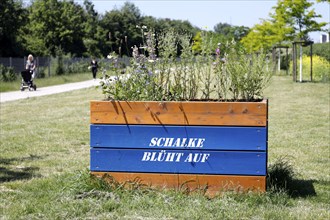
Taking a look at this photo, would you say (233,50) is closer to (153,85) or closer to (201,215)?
(153,85)

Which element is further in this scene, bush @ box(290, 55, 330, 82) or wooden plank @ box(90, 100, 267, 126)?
bush @ box(290, 55, 330, 82)

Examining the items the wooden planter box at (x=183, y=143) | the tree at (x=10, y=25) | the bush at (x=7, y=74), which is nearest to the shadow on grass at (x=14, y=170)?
the wooden planter box at (x=183, y=143)

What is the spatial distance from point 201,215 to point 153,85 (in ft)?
5.63

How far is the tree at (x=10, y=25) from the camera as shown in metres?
41.2

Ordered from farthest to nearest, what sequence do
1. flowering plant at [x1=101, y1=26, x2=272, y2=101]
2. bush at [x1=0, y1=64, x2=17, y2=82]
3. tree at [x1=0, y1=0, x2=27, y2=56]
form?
tree at [x1=0, y1=0, x2=27, y2=56] → bush at [x1=0, y1=64, x2=17, y2=82] → flowering plant at [x1=101, y1=26, x2=272, y2=101]

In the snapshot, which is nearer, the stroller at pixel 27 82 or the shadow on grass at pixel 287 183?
the shadow on grass at pixel 287 183

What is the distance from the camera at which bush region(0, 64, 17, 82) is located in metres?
32.0

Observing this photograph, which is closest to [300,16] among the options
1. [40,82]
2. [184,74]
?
[40,82]

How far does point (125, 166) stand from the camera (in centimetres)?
543

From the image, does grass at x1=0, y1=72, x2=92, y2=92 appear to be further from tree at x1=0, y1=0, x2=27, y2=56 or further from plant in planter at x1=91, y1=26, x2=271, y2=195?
plant in planter at x1=91, y1=26, x2=271, y2=195

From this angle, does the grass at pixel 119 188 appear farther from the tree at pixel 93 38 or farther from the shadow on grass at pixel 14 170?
the tree at pixel 93 38

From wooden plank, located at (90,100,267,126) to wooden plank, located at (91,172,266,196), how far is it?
0.52 meters

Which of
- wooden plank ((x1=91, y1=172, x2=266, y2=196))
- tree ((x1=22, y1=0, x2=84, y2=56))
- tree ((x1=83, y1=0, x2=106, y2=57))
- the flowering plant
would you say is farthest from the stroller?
tree ((x1=83, y1=0, x2=106, y2=57))

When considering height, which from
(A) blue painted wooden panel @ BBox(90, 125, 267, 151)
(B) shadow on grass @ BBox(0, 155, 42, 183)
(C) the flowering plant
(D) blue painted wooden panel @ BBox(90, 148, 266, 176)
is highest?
(C) the flowering plant
